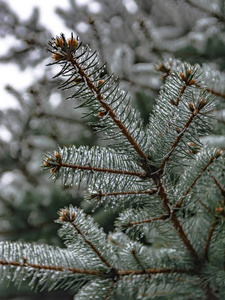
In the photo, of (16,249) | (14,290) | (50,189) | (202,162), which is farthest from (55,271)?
(14,290)

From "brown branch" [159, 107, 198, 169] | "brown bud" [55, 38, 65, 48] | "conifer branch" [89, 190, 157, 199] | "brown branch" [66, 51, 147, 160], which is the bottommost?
"conifer branch" [89, 190, 157, 199]

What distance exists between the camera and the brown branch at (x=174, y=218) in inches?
25.3

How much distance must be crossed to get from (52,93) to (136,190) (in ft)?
5.63

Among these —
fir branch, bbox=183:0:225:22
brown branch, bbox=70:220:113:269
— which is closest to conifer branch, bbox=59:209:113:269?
brown branch, bbox=70:220:113:269

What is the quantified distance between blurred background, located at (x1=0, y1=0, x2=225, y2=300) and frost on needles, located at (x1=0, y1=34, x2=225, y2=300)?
492 millimetres

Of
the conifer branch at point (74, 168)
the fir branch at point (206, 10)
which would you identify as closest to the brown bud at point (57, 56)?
the conifer branch at point (74, 168)

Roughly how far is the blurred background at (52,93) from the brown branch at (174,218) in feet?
1.68

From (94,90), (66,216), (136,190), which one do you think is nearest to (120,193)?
(136,190)

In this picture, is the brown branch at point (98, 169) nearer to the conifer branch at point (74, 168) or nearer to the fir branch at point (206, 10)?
the conifer branch at point (74, 168)

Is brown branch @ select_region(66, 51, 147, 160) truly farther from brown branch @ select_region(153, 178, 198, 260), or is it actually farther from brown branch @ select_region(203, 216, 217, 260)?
brown branch @ select_region(203, 216, 217, 260)

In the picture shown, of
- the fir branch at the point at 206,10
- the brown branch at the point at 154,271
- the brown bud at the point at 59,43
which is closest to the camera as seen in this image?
the brown bud at the point at 59,43

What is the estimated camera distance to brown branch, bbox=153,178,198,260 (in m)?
0.64

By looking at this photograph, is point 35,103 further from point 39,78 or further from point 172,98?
point 172,98

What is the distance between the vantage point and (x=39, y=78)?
2.19 m
